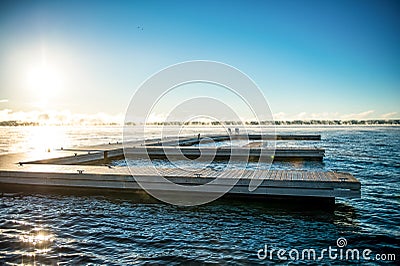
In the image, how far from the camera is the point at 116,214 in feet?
29.4

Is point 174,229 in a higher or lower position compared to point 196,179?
lower

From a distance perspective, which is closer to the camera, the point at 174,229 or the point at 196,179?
the point at 174,229

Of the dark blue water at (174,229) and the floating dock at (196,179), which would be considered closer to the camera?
the dark blue water at (174,229)

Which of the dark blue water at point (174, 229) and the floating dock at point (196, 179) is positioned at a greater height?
the floating dock at point (196, 179)

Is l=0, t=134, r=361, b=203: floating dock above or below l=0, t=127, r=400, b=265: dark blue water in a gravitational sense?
above

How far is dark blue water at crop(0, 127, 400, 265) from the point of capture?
6.30 m

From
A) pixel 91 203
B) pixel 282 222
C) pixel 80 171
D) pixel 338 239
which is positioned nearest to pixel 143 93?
pixel 80 171

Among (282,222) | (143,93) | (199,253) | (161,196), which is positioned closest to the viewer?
(199,253)

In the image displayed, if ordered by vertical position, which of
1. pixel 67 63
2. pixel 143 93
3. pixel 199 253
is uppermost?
pixel 67 63

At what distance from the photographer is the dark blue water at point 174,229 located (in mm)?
6301

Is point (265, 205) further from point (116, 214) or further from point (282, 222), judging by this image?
point (116, 214)

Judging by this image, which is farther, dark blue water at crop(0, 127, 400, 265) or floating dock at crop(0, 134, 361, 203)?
floating dock at crop(0, 134, 361, 203)

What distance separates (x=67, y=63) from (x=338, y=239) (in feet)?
61.0

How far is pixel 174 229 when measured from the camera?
7762 mm
